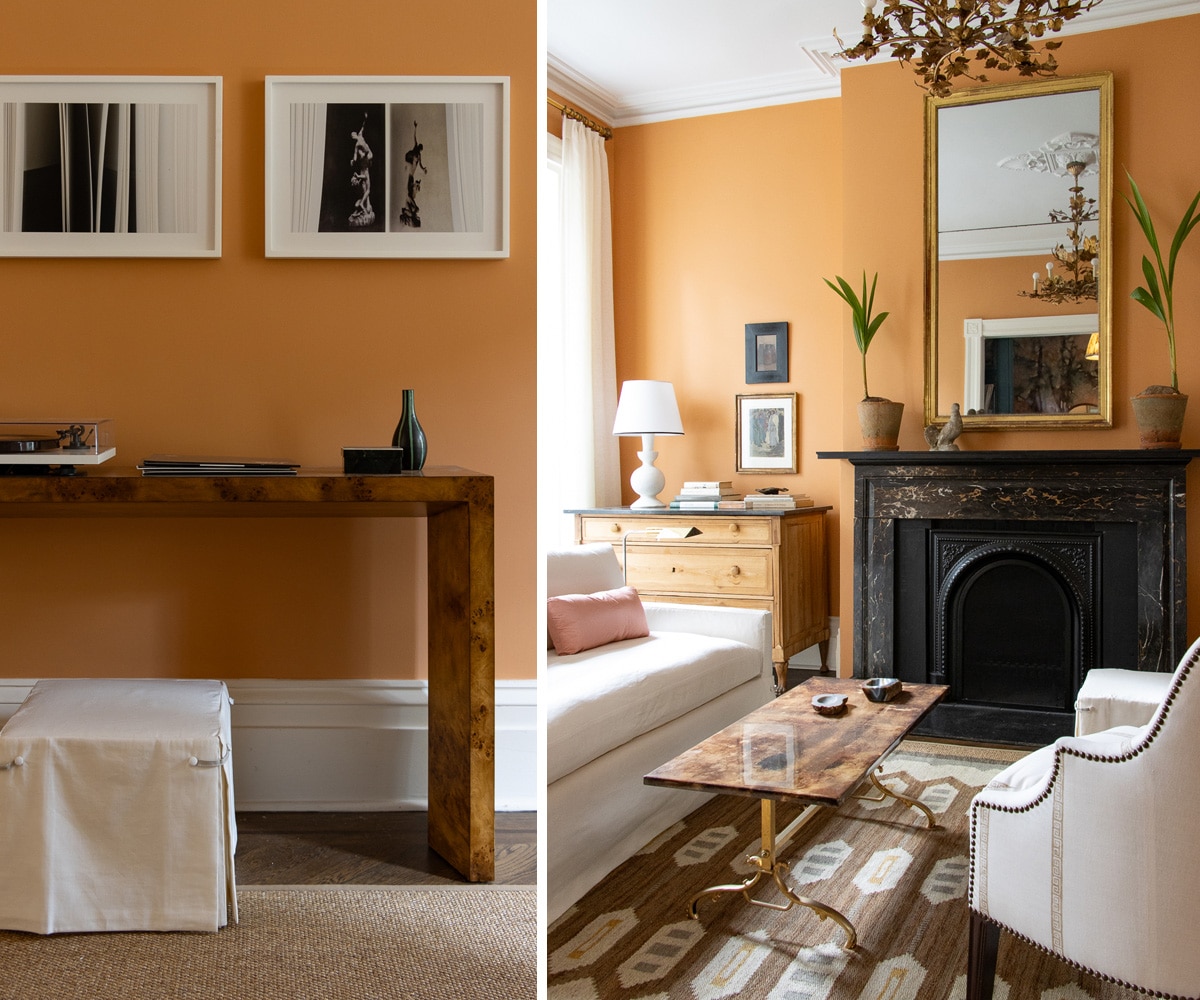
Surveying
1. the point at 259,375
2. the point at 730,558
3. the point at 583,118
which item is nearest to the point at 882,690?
the point at 730,558

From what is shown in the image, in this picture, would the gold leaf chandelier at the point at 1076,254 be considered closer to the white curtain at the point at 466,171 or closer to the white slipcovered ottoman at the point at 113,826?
the white curtain at the point at 466,171

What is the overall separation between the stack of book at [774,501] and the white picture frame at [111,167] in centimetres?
285

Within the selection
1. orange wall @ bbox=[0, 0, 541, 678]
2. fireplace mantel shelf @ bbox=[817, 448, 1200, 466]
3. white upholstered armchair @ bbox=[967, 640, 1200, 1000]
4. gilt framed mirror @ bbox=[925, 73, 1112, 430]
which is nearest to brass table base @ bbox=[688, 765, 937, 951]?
white upholstered armchair @ bbox=[967, 640, 1200, 1000]

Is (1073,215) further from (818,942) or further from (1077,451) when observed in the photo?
(818,942)

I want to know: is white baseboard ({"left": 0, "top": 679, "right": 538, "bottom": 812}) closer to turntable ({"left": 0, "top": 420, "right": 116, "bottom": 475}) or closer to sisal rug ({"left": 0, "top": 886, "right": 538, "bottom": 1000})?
sisal rug ({"left": 0, "top": 886, "right": 538, "bottom": 1000})

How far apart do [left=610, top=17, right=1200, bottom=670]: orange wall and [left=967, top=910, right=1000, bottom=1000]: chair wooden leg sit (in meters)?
2.45

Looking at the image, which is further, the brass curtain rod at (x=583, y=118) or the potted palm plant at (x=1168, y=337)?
the brass curtain rod at (x=583, y=118)

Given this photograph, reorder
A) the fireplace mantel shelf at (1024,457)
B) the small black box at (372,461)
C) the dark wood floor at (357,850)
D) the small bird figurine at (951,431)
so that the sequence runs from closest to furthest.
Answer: the small black box at (372,461) < the dark wood floor at (357,850) < the fireplace mantel shelf at (1024,457) < the small bird figurine at (951,431)

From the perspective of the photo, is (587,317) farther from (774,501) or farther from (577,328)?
(774,501)

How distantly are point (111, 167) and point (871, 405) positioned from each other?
2873 mm

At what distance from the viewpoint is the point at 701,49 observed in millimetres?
4785

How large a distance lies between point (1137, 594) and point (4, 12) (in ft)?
12.5

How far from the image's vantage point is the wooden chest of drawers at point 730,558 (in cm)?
457

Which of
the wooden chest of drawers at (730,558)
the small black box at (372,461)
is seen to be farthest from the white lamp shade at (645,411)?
the small black box at (372,461)
